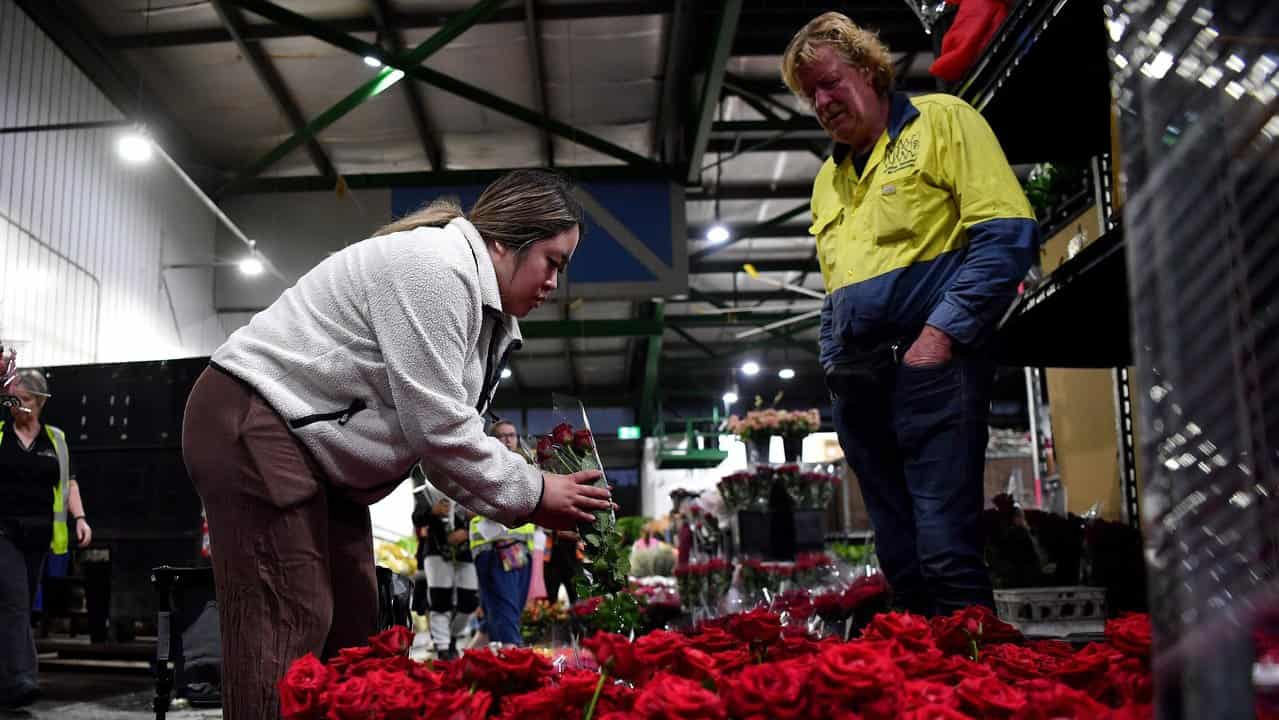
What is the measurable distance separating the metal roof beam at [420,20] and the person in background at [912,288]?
6.24 meters

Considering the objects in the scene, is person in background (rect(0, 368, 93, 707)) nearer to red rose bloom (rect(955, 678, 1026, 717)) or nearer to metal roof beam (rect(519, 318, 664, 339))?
red rose bloom (rect(955, 678, 1026, 717))

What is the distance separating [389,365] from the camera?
56.1 inches

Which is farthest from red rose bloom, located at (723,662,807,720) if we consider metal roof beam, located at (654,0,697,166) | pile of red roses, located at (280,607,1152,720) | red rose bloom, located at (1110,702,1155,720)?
metal roof beam, located at (654,0,697,166)

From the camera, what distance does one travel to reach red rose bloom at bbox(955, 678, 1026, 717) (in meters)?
0.88

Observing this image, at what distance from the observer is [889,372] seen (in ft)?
6.45

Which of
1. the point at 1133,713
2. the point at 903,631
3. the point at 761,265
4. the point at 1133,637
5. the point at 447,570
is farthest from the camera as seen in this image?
the point at 761,265

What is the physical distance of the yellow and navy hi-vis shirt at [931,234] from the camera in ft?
5.99

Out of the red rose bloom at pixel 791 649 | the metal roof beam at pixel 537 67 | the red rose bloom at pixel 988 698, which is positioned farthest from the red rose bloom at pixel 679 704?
the metal roof beam at pixel 537 67

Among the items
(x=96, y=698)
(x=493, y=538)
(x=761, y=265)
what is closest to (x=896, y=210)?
(x=96, y=698)

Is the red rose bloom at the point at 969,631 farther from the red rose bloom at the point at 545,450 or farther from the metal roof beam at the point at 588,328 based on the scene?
the metal roof beam at the point at 588,328

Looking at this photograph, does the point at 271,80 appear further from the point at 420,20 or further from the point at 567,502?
the point at 567,502

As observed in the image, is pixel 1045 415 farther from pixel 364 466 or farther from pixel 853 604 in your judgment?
pixel 364 466

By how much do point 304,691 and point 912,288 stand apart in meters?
1.37

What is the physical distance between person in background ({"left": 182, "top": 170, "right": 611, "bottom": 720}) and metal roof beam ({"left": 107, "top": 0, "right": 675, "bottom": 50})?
6936 mm
